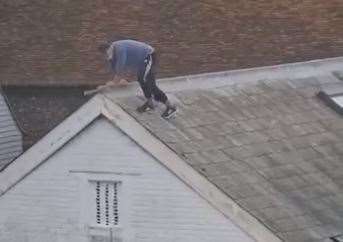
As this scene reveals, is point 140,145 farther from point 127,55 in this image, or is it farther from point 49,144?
point 127,55

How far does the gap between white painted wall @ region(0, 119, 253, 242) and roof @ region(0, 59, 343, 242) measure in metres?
0.17

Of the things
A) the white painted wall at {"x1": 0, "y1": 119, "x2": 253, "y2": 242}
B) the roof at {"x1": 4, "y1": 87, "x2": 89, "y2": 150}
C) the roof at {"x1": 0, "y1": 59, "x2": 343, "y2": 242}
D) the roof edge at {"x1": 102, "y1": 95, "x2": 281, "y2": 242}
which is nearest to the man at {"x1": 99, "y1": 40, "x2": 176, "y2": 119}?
the roof at {"x1": 0, "y1": 59, "x2": 343, "y2": 242}

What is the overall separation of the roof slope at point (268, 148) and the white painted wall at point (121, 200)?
17.5 inches

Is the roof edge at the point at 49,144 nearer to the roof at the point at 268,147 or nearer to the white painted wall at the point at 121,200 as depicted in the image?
the white painted wall at the point at 121,200

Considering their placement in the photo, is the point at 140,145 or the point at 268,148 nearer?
the point at 140,145

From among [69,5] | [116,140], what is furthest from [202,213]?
[69,5]

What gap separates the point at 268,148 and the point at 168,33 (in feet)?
34.0

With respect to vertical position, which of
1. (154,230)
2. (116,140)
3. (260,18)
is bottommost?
(154,230)

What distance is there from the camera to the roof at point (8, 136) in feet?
74.0

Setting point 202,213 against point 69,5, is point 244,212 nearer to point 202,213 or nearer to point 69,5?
point 202,213

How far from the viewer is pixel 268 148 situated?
51.5 ft

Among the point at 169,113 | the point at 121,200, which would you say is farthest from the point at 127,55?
the point at 121,200

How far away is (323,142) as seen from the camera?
1661 centimetres

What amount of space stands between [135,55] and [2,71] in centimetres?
1097
